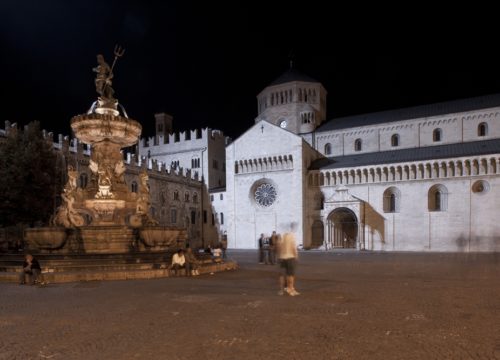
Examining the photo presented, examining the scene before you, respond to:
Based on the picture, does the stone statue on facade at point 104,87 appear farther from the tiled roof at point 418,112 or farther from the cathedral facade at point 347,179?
the tiled roof at point 418,112

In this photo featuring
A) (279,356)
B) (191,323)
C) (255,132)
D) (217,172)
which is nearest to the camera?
(279,356)

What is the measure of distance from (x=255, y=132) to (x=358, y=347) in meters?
47.8

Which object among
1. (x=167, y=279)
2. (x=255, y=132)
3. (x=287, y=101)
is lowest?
(x=167, y=279)

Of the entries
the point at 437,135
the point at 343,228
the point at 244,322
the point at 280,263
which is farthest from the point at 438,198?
the point at 244,322

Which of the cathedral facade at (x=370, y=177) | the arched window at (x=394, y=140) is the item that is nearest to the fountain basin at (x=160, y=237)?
the cathedral facade at (x=370, y=177)

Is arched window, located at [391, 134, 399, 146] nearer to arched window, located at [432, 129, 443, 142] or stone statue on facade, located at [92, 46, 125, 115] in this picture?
arched window, located at [432, 129, 443, 142]

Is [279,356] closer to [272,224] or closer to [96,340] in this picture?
[96,340]

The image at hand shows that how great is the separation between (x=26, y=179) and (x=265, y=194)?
2819 cm

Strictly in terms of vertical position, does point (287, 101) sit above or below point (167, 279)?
above

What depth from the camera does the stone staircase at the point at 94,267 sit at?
14.3 metres

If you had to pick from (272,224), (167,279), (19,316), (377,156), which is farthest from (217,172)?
(19,316)

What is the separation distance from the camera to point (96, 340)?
6.96 m

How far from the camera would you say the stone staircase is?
565 inches

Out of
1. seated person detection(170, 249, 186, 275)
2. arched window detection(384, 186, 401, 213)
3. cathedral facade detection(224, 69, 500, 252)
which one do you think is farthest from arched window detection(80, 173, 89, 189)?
seated person detection(170, 249, 186, 275)
